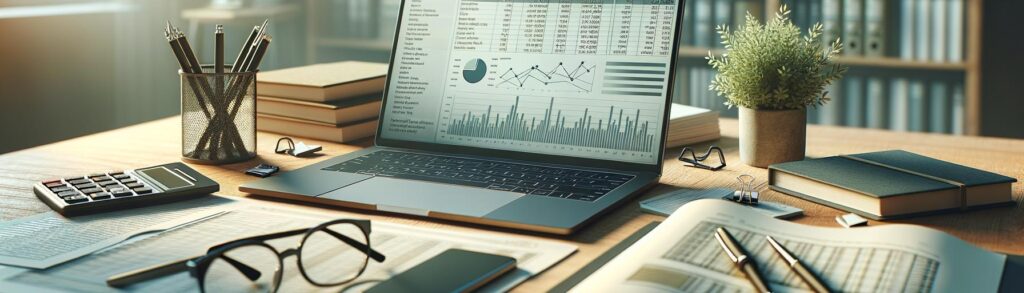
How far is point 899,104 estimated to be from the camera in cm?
287

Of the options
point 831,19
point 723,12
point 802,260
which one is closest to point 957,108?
point 831,19

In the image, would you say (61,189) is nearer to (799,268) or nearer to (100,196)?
(100,196)

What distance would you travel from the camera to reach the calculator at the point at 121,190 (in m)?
0.99

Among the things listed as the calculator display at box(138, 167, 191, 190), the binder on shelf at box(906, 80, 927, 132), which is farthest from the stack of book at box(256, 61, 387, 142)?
the binder on shelf at box(906, 80, 927, 132)

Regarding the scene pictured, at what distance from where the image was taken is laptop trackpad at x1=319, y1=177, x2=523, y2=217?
97cm

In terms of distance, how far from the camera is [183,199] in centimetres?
106

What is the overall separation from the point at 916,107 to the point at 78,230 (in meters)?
2.48

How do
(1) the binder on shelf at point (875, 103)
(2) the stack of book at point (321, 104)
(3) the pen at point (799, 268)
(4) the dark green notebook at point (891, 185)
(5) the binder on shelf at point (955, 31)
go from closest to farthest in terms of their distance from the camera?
(3) the pen at point (799, 268) → (4) the dark green notebook at point (891, 185) → (2) the stack of book at point (321, 104) → (5) the binder on shelf at point (955, 31) → (1) the binder on shelf at point (875, 103)

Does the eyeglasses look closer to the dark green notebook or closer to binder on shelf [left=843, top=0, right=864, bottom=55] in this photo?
the dark green notebook

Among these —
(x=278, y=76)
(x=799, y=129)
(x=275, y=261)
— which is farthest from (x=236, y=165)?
(x=799, y=129)

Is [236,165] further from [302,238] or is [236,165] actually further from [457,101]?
[302,238]

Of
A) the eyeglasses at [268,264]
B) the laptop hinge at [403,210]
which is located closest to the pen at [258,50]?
the laptop hinge at [403,210]

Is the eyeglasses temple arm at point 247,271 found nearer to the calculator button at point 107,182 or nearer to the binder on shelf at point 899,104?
the calculator button at point 107,182

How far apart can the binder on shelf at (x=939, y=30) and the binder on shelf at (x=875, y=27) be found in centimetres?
13
